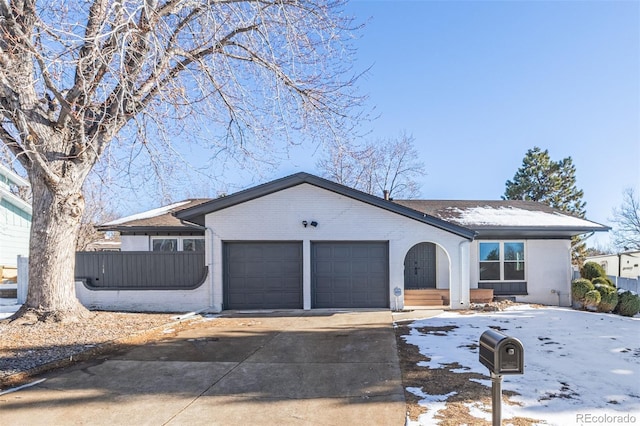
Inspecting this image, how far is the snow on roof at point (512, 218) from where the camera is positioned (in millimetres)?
13398

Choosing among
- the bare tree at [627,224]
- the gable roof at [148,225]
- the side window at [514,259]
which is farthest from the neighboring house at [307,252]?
the bare tree at [627,224]

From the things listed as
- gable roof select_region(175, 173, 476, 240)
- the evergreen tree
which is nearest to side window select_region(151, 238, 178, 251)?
gable roof select_region(175, 173, 476, 240)

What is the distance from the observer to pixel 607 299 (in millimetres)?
12305

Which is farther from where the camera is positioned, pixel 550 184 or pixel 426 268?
pixel 550 184

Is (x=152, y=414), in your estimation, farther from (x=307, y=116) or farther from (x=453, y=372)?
(x=307, y=116)

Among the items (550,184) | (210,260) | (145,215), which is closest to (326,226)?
(210,260)

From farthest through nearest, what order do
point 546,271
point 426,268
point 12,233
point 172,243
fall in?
point 12,233
point 172,243
point 426,268
point 546,271

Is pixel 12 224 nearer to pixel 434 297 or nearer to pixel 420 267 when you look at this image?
pixel 420 267

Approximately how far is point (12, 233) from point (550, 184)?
36734 mm

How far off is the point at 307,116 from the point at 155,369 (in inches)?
255

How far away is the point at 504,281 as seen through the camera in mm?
13852

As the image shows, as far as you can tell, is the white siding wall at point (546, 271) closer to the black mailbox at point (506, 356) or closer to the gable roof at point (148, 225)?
the gable roof at point (148, 225)

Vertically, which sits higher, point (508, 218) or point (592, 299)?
point (508, 218)

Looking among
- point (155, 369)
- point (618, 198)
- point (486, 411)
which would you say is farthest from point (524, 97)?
point (618, 198)
